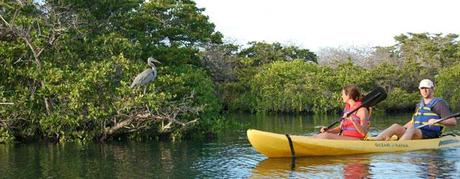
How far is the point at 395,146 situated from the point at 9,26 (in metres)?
8.97

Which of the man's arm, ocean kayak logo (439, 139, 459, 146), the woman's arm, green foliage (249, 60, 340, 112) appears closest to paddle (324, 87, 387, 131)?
the woman's arm

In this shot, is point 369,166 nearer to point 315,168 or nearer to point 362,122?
point 315,168

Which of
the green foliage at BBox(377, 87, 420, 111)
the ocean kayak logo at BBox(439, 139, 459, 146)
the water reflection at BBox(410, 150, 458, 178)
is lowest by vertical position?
the water reflection at BBox(410, 150, 458, 178)

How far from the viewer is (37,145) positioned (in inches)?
603

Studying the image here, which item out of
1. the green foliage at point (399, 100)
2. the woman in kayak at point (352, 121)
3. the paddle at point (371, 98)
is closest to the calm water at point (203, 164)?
the woman in kayak at point (352, 121)

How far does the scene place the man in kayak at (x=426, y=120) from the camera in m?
11.9

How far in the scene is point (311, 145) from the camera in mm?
11430

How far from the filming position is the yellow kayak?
11.3m

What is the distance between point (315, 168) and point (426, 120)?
3.14 metres

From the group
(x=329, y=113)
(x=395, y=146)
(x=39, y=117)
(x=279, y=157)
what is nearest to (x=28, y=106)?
(x=39, y=117)

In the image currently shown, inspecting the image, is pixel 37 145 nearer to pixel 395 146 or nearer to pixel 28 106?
pixel 28 106

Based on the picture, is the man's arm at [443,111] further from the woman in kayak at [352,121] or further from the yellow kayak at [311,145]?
the woman in kayak at [352,121]

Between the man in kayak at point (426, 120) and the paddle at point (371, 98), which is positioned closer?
the paddle at point (371, 98)

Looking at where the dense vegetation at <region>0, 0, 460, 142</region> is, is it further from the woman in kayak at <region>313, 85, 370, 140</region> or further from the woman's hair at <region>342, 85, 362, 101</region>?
the woman's hair at <region>342, 85, 362, 101</region>
